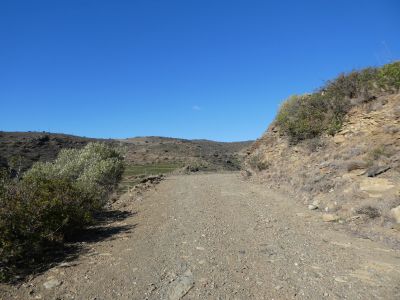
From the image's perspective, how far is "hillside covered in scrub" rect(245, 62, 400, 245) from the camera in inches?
388

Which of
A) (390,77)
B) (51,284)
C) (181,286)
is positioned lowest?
(51,284)

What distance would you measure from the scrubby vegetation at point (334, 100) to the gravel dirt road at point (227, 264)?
7386mm

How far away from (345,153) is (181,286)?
9808 mm

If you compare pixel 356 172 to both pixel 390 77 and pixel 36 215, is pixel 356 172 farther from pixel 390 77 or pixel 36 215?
pixel 36 215

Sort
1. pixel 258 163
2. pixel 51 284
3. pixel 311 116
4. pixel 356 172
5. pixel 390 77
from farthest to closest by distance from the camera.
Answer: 1. pixel 258 163
2. pixel 311 116
3. pixel 390 77
4. pixel 356 172
5. pixel 51 284

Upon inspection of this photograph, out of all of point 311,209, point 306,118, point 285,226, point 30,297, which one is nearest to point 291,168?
point 306,118

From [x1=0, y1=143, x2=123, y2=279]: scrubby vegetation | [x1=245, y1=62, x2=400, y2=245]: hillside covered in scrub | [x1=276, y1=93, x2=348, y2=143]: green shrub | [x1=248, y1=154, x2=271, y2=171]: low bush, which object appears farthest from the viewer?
[x1=248, y1=154, x2=271, y2=171]: low bush

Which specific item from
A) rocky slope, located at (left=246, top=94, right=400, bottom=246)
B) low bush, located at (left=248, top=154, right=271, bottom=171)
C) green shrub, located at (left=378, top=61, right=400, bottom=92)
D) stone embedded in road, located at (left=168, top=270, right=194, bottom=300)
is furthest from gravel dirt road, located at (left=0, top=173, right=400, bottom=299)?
low bush, located at (left=248, top=154, right=271, bottom=171)

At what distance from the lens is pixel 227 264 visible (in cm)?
670

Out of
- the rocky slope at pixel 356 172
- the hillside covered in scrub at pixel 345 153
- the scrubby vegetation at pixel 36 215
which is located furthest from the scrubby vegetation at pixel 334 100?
the scrubby vegetation at pixel 36 215

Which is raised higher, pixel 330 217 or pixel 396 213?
pixel 396 213

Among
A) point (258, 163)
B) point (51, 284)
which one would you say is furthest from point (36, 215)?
point (258, 163)

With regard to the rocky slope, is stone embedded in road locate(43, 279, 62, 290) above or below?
below

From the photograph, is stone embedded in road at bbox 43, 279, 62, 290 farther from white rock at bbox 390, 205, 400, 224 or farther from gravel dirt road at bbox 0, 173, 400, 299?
white rock at bbox 390, 205, 400, 224
